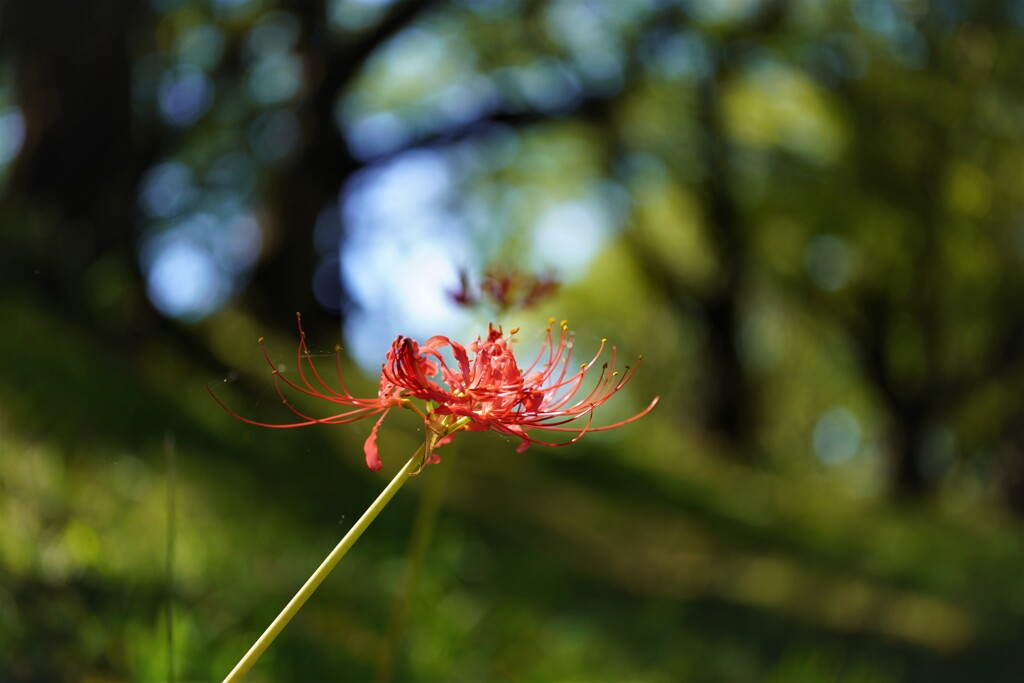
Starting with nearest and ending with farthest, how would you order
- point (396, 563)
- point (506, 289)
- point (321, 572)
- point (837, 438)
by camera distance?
point (321, 572)
point (506, 289)
point (396, 563)
point (837, 438)

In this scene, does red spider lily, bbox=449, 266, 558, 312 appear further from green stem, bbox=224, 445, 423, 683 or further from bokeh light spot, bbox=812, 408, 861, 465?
bokeh light spot, bbox=812, 408, 861, 465

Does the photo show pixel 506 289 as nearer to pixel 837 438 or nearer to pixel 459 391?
pixel 459 391

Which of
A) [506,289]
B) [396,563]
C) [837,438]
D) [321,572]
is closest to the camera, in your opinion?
[321,572]

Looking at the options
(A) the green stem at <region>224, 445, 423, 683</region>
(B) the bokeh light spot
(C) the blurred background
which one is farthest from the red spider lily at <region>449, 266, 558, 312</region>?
(B) the bokeh light spot

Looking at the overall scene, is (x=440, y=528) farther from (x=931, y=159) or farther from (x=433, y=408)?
(x=931, y=159)

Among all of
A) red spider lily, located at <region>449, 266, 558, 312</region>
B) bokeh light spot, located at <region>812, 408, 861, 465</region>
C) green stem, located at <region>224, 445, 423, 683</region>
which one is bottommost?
green stem, located at <region>224, 445, 423, 683</region>

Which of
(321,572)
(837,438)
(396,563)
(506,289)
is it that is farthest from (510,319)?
(837,438)

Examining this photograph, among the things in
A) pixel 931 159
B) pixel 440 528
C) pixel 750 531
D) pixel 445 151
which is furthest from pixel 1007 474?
pixel 440 528

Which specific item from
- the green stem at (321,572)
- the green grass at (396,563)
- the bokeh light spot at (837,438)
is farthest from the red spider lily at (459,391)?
the bokeh light spot at (837,438)
